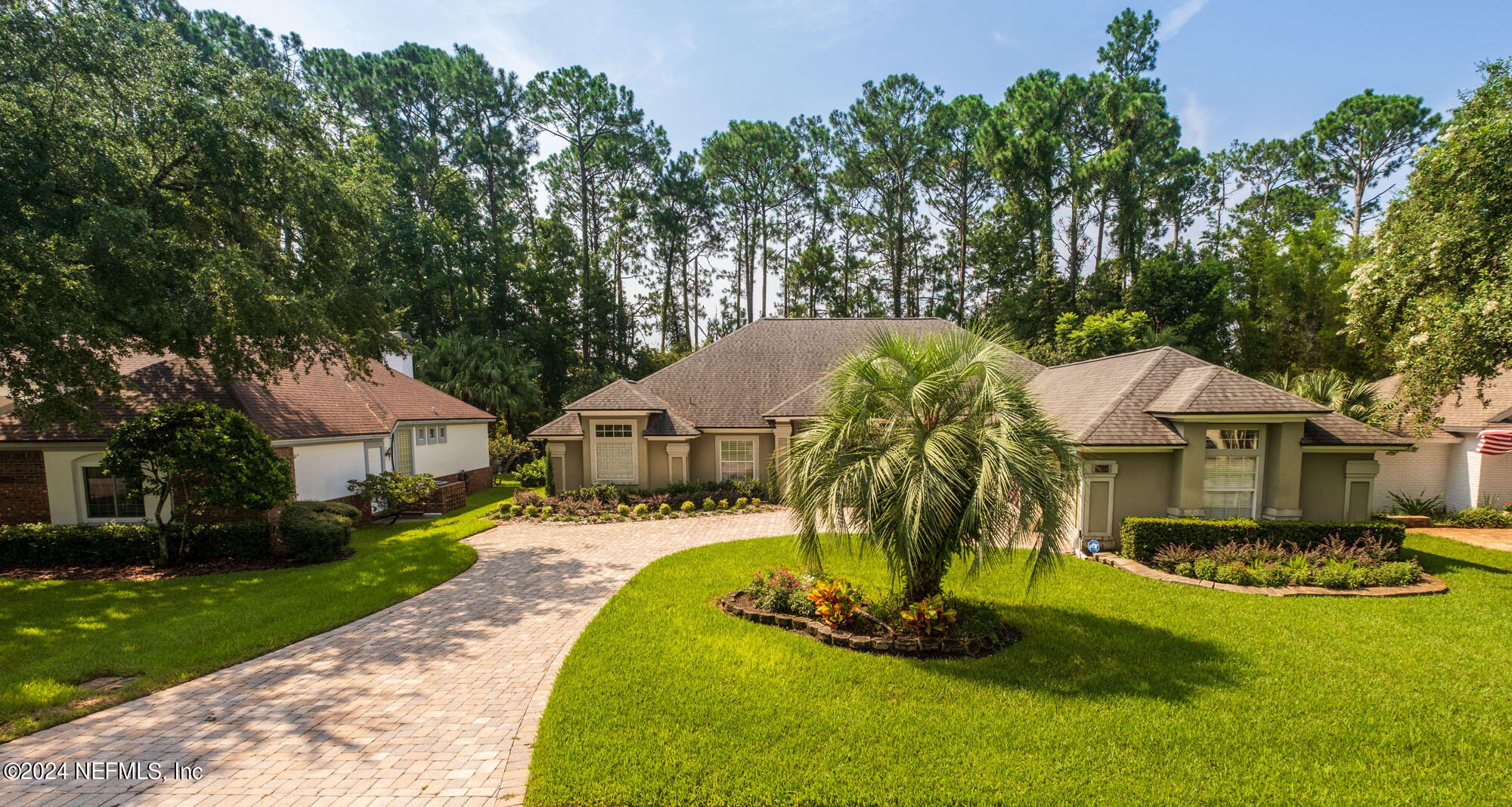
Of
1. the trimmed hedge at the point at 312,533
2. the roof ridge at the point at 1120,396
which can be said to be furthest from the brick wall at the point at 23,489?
the roof ridge at the point at 1120,396

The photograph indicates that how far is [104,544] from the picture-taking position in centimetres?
1116

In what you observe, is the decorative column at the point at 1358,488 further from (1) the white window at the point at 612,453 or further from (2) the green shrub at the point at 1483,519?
(1) the white window at the point at 612,453

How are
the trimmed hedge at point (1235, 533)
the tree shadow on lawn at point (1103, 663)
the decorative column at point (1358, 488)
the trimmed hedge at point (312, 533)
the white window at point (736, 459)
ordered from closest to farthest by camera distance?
the tree shadow on lawn at point (1103, 663) < the trimmed hedge at point (1235, 533) < the decorative column at point (1358, 488) < the trimmed hedge at point (312, 533) < the white window at point (736, 459)

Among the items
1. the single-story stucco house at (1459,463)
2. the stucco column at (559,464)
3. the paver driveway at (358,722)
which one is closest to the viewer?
the paver driveway at (358,722)

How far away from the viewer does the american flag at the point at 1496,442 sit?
1359 centimetres

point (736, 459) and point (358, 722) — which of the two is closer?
point (358, 722)

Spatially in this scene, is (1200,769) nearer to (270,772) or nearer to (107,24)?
(270,772)

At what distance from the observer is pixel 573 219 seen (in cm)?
3625

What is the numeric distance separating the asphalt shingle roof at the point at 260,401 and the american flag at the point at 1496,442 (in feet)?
96.5

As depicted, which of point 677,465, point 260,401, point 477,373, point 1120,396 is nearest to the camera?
point 1120,396

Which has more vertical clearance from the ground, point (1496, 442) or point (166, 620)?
point (1496, 442)

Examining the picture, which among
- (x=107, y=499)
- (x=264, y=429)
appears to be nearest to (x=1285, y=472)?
(x=264, y=429)

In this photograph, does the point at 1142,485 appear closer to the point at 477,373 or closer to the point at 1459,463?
the point at 1459,463

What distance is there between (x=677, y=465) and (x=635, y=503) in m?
2.08
